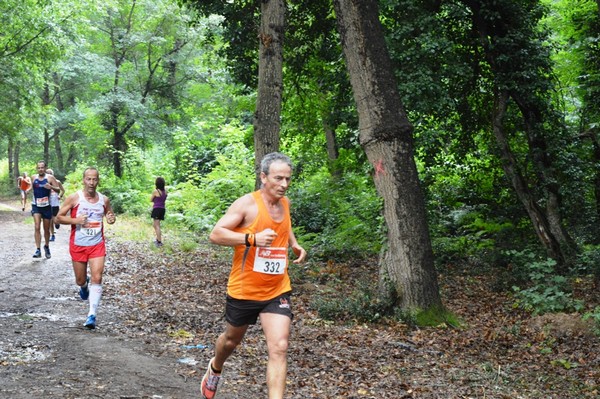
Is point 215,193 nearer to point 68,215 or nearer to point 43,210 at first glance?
point 43,210

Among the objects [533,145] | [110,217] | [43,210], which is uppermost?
[533,145]

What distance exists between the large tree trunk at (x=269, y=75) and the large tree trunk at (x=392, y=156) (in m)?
2.25

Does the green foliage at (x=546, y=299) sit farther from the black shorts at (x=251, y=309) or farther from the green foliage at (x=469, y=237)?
the black shorts at (x=251, y=309)

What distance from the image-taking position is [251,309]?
5.11 meters

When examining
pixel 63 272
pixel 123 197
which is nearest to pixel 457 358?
pixel 63 272

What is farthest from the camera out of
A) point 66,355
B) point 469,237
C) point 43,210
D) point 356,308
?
point 469,237

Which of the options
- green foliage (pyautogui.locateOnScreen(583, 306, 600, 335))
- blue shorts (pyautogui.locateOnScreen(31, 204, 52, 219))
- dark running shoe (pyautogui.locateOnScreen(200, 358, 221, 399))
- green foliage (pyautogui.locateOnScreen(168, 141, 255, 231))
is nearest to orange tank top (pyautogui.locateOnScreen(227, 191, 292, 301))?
dark running shoe (pyautogui.locateOnScreen(200, 358, 221, 399))

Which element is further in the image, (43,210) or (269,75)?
(43,210)

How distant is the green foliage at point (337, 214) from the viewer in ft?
51.1

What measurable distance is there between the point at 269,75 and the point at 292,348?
5.45 m

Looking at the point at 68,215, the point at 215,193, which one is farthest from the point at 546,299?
the point at 215,193

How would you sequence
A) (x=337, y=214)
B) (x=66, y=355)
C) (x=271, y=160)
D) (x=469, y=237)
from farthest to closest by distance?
(x=337, y=214)
(x=469, y=237)
(x=66, y=355)
(x=271, y=160)

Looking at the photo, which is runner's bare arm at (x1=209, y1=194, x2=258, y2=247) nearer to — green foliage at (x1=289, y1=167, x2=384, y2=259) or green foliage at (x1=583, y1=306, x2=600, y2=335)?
green foliage at (x1=583, y1=306, x2=600, y2=335)

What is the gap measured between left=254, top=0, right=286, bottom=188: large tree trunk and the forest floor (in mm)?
2945
